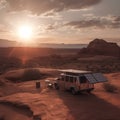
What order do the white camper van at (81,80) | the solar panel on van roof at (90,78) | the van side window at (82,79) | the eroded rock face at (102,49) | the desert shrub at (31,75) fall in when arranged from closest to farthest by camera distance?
the solar panel on van roof at (90,78) → the white camper van at (81,80) → the van side window at (82,79) → the desert shrub at (31,75) → the eroded rock face at (102,49)

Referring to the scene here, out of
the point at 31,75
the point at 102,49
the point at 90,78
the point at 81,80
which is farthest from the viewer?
the point at 102,49

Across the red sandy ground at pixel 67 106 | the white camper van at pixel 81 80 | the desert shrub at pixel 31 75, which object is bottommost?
the desert shrub at pixel 31 75

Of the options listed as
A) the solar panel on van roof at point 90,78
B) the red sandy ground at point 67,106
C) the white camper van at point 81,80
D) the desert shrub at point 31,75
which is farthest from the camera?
the desert shrub at point 31,75

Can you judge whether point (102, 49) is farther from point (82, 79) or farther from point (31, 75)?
point (82, 79)

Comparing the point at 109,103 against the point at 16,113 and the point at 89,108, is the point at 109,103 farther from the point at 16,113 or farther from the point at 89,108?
the point at 16,113

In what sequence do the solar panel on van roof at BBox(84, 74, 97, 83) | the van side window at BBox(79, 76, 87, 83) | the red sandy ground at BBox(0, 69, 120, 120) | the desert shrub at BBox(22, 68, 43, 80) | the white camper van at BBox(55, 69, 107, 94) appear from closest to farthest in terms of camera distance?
the red sandy ground at BBox(0, 69, 120, 120)
the solar panel on van roof at BBox(84, 74, 97, 83)
the white camper van at BBox(55, 69, 107, 94)
the van side window at BBox(79, 76, 87, 83)
the desert shrub at BBox(22, 68, 43, 80)

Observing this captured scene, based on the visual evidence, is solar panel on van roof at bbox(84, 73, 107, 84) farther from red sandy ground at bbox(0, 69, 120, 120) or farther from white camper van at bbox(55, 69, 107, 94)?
red sandy ground at bbox(0, 69, 120, 120)

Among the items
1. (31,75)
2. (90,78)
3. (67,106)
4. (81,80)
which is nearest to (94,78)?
(90,78)

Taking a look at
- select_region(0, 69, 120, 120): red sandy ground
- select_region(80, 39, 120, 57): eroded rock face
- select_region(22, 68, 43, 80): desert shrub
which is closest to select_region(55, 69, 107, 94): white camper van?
select_region(0, 69, 120, 120): red sandy ground

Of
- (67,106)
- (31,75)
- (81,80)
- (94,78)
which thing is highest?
(94,78)

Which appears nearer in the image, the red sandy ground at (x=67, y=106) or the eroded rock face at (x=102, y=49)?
the red sandy ground at (x=67, y=106)

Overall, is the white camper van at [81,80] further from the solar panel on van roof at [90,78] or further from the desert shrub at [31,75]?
the desert shrub at [31,75]

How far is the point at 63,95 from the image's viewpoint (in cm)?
2278

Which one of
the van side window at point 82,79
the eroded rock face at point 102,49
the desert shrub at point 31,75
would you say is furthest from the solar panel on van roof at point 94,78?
the eroded rock face at point 102,49
